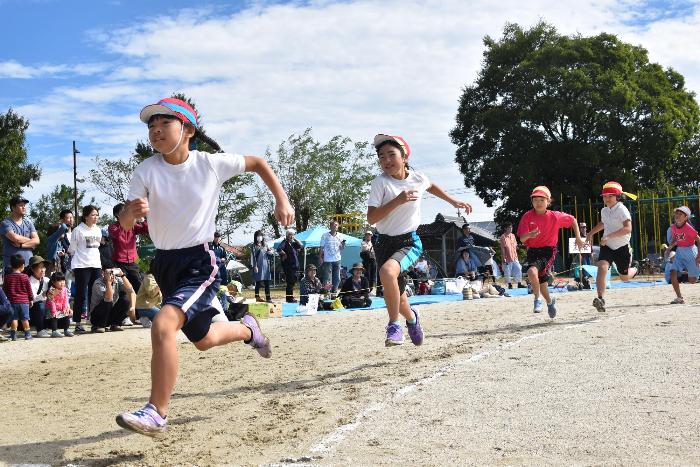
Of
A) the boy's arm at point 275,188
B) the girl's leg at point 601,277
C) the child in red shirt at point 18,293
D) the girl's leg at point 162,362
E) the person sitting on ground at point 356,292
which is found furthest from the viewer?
the person sitting on ground at point 356,292

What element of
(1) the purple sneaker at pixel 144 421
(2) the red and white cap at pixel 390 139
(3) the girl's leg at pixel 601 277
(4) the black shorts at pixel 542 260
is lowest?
(1) the purple sneaker at pixel 144 421

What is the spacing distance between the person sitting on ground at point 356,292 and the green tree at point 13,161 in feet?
88.6

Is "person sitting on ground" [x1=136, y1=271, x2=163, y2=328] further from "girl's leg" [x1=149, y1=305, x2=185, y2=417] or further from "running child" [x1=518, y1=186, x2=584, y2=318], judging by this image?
"girl's leg" [x1=149, y1=305, x2=185, y2=417]

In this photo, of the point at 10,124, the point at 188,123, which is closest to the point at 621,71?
the point at 10,124

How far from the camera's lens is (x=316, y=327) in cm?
1219

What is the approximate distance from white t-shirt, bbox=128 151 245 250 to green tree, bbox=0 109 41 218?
37.7m

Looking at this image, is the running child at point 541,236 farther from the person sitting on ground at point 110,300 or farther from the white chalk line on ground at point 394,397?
the person sitting on ground at point 110,300

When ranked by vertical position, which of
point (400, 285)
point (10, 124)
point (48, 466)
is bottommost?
point (48, 466)

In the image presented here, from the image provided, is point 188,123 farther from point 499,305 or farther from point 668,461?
point 499,305

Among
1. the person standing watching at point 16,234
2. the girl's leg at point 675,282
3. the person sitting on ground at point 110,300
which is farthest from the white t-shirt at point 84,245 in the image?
the girl's leg at point 675,282

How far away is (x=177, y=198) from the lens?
4.74 meters

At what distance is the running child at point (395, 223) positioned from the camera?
705 centimetres

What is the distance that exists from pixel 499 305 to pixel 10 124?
35983 millimetres

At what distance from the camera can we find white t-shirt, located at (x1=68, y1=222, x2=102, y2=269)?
11.9m
